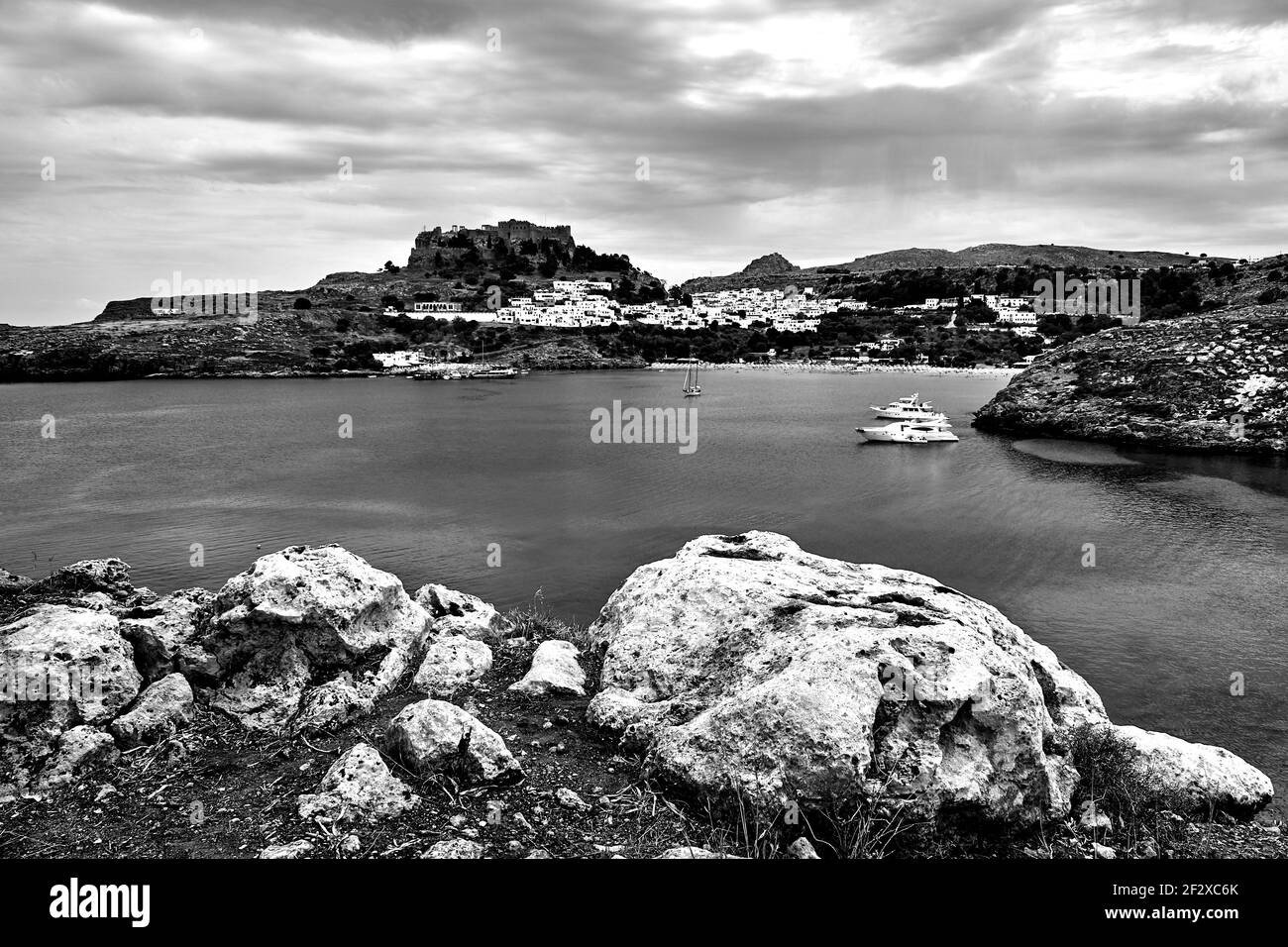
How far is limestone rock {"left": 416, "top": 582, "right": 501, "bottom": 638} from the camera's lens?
918 centimetres

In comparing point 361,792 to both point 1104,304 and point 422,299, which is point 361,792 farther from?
point 1104,304

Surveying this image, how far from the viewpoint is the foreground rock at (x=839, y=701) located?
5562 millimetres

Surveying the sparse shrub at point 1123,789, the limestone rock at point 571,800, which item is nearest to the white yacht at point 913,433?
the sparse shrub at point 1123,789

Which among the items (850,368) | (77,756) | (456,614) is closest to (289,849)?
(77,756)

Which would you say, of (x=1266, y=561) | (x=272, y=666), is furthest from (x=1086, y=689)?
(x=1266, y=561)

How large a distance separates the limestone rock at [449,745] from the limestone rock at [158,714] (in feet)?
6.59

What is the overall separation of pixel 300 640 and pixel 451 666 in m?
1.46

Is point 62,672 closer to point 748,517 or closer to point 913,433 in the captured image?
point 748,517

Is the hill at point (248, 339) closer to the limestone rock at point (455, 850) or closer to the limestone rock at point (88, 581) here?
the limestone rock at point (88, 581)

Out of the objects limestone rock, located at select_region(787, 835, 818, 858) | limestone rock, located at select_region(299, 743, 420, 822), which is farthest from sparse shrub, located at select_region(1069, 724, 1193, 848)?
limestone rock, located at select_region(299, 743, 420, 822)

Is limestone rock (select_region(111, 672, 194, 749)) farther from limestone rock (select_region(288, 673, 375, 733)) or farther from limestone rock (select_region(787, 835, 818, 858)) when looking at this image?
limestone rock (select_region(787, 835, 818, 858))

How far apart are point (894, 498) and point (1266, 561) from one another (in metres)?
13.5

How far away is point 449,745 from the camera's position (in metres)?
5.78

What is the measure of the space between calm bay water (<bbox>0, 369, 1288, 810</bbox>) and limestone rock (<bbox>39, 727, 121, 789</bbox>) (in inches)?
513
